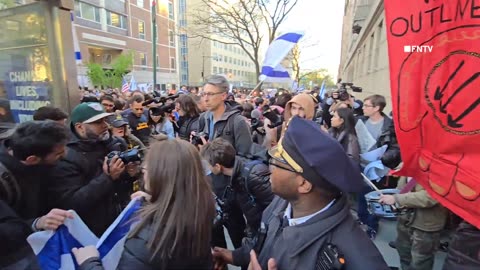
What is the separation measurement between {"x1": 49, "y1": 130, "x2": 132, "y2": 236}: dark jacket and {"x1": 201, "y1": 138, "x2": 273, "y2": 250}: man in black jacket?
2.55ft

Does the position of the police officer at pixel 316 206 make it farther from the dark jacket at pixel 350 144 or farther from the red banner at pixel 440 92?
the dark jacket at pixel 350 144

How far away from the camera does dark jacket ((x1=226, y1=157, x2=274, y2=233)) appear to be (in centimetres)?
243

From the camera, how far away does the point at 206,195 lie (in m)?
1.66

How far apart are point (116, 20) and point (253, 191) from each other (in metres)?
42.9

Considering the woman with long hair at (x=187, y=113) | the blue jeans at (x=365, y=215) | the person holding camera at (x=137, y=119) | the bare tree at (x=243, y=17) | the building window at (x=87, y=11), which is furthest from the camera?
the building window at (x=87, y=11)

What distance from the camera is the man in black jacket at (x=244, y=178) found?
2439 millimetres

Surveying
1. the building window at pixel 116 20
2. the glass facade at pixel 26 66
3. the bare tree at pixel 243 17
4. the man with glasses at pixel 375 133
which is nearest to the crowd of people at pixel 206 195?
the man with glasses at pixel 375 133

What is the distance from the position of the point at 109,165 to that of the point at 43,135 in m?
0.50

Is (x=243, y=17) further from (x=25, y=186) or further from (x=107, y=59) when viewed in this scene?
(x=107, y=59)

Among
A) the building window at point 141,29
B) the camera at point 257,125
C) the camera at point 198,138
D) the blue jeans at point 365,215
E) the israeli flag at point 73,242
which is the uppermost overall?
the building window at point 141,29

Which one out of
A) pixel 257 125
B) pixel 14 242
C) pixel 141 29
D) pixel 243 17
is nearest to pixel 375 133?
pixel 257 125

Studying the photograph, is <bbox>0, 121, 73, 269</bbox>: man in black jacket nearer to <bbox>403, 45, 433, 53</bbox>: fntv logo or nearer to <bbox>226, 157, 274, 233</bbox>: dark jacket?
<bbox>226, 157, 274, 233</bbox>: dark jacket

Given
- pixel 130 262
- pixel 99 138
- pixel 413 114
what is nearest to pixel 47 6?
pixel 99 138

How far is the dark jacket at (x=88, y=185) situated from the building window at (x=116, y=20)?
40.8m
